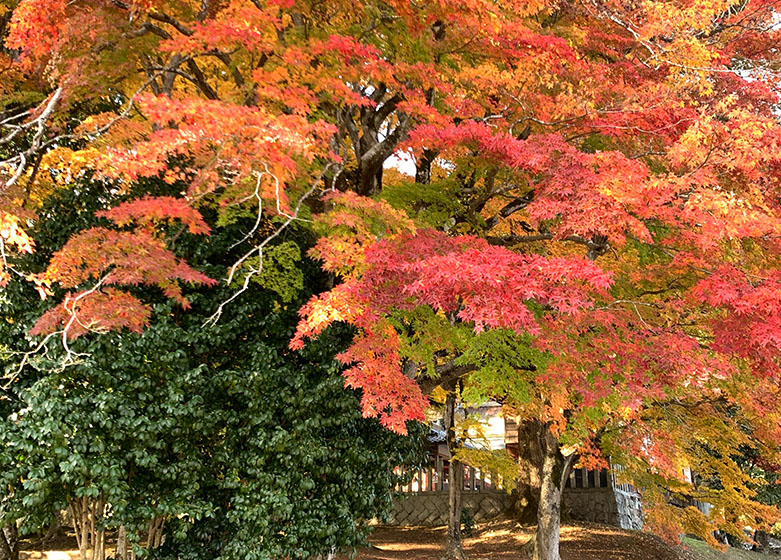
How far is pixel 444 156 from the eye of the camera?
761cm

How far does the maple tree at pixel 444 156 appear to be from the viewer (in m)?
6.02

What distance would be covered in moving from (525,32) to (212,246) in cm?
497

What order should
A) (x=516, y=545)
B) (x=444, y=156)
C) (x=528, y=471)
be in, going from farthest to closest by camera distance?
1. (x=528, y=471)
2. (x=516, y=545)
3. (x=444, y=156)

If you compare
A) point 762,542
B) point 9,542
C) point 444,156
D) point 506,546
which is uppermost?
point 444,156

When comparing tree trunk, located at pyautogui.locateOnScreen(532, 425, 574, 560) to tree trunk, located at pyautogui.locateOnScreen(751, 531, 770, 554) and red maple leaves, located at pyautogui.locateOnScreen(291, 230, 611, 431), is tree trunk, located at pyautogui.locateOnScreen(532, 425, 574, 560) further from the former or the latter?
tree trunk, located at pyautogui.locateOnScreen(751, 531, 770, 554)

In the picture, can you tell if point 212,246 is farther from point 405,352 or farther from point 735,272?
point 735,272

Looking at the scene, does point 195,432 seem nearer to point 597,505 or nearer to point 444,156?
point 444,156

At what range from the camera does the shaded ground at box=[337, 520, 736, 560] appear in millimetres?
13000

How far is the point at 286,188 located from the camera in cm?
723

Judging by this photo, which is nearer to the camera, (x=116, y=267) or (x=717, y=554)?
(x=116, y=267)

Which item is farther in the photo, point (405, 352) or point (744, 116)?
point (405, 352)

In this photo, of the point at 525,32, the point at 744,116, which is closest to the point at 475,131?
the point at 525,32

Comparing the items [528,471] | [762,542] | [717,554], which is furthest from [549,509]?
[762,542]

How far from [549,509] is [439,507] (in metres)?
7.01
